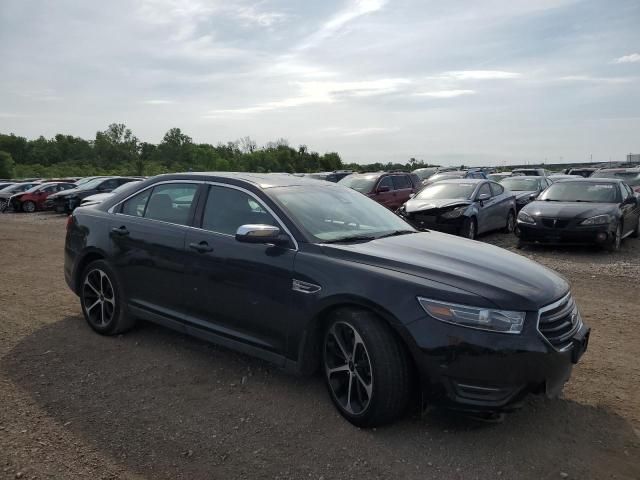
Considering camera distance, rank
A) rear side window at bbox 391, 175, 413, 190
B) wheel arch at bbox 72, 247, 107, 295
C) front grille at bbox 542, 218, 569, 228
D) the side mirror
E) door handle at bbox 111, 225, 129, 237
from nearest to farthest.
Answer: the side mirror, door handle at bbox 111, 225, 129, 237, wheel arch at bbox 72, 247, 107, 295, front grille at bbox 542, 218, 569, 228, rear side window at bbox 391, 175, 413, 190

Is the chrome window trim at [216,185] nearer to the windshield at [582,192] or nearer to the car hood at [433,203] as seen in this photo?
the car hood at [433,203]

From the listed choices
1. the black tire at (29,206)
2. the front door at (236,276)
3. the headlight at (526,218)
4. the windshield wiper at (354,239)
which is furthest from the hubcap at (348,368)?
the black tire at (29,206)

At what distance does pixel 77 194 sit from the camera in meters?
21.7

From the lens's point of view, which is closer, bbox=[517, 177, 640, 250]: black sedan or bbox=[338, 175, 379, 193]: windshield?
bbox=[517, 177, 640, 250]: black sedan

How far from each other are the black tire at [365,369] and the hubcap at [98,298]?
2.52 meters

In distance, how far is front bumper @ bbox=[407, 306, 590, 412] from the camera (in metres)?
2.95

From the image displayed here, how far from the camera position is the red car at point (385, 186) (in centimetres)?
1570

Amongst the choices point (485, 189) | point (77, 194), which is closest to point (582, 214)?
point (485, 189)

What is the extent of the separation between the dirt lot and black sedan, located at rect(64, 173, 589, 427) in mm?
291

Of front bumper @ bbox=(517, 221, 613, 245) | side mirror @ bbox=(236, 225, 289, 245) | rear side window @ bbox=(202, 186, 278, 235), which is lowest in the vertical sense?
front bumper @ bbox=(517, 221, 613, 245)

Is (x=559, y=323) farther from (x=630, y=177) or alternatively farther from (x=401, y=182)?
(x=630, y=177)

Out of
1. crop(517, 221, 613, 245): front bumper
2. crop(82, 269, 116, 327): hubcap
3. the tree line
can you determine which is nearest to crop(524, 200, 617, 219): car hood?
crop(517, 221, 613, 245): front bumper

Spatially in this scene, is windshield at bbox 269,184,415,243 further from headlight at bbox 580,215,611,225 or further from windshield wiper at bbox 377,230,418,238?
headlight at bbox 580,215,611,225

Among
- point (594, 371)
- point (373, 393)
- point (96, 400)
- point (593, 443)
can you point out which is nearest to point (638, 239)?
point (594, 371)
